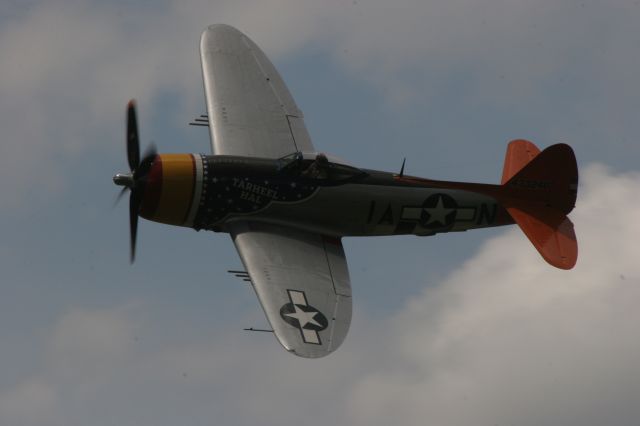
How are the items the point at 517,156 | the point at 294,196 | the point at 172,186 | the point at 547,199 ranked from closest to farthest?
1. the point at 172,186
2. the point at 294,196
3. the point at 547,199
4. the point at 517,156

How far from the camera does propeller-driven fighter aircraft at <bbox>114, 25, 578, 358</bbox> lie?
27.5 metres

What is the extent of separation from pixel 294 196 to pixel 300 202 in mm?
182

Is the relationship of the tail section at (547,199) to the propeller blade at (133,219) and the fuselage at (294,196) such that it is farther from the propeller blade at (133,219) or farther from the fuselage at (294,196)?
the propeller blade at (133,219)

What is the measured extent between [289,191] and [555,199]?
6.32 m

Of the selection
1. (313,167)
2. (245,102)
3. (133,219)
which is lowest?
(133,219)

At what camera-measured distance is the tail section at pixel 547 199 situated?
30578mm

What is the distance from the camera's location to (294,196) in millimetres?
28828

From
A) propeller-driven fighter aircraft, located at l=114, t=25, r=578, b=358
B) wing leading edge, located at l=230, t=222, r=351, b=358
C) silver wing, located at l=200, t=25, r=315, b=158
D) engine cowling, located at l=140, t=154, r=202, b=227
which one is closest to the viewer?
wing leading edge, located at l=230, t=222, r=351, b=358

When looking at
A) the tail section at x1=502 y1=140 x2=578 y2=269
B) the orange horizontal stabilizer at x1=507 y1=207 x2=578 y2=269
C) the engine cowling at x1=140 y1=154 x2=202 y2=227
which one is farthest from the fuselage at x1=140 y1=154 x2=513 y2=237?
the orange horizontal stabilizer at x1=507 y1=207 x2=578 y2=269

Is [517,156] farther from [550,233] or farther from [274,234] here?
[274,234]

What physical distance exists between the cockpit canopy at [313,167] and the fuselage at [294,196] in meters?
0.02

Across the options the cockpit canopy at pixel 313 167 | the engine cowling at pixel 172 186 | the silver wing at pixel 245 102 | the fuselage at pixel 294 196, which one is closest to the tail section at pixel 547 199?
the fuselage at pixel 294 196

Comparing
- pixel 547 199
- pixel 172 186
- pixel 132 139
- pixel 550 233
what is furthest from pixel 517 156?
pixel 132 139

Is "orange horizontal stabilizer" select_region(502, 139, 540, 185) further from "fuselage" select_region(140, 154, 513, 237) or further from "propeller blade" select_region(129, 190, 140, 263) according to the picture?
"propeller blade" select_region(129, 190, 140, 263)
